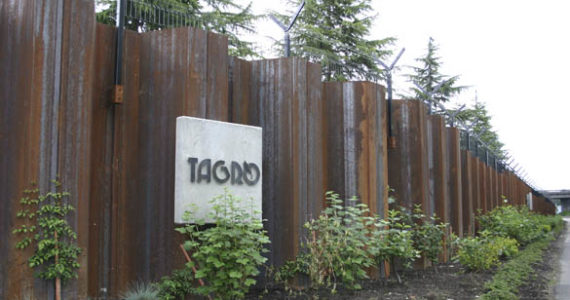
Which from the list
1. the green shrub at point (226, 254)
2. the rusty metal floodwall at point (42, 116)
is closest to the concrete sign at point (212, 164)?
the green shrub at point (226, 254)

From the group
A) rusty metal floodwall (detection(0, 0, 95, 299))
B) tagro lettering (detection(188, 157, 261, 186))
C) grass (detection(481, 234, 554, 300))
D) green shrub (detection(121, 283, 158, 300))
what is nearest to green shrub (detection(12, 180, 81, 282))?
rusty metal floodwall (detection(0, 0, 95, 299))

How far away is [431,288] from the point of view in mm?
8992

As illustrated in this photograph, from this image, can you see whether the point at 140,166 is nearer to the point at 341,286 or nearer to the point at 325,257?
the point at 325,257

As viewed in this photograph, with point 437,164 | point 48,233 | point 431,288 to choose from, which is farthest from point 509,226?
point 48,233

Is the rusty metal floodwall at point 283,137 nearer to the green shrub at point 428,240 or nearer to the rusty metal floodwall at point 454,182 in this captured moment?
the green shrub at point 428,240

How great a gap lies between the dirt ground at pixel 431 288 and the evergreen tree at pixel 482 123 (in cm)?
3121

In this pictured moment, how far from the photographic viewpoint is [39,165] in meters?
5.78

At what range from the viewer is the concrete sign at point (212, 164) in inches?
259

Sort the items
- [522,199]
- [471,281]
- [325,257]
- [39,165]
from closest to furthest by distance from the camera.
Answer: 1. [39,165]
2. [325,257]
3. [471,281]
4. [522,199]

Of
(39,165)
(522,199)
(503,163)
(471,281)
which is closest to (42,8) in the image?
(39,165)

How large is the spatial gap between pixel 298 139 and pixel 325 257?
78.8 inches

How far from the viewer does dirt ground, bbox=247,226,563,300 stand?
7.86m

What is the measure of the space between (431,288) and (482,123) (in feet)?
146

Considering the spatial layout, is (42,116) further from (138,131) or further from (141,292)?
(141,292)
